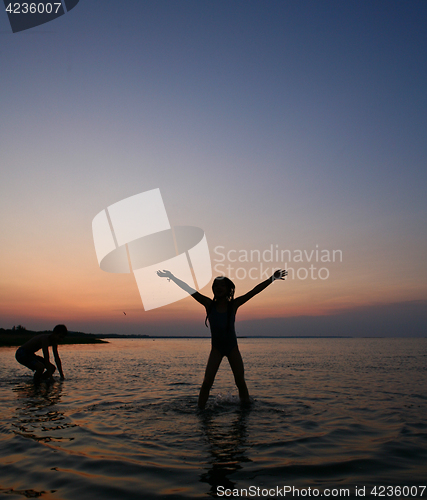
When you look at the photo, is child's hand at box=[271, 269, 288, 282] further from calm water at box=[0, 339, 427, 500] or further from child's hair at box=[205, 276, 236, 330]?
calm water at box=[0, 339, 427, 500]

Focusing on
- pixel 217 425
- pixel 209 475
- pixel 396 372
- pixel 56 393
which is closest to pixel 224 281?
pixel 217 425

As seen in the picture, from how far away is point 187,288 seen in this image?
7.46m

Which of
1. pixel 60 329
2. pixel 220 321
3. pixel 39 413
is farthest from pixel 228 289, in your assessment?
pixel 60 329

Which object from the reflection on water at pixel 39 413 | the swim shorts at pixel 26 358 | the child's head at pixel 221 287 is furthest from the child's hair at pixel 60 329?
the child's head at pixel 221 287

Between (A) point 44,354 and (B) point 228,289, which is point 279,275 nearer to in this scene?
(B) point 228,289

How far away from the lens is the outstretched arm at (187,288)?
23.9 feet

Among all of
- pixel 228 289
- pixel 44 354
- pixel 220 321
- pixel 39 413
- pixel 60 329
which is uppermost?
pixel 228 289

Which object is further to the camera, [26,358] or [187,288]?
[26,358]

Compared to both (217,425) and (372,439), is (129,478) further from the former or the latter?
(372,439)

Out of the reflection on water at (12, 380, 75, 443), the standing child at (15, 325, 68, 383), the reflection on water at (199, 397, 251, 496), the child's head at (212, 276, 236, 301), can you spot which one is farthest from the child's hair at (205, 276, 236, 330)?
the standing child at (15, 325, 68, 383)

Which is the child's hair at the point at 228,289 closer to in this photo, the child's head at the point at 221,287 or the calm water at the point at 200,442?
the child's head at the point at 221,287

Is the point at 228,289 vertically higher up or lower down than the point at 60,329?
higher up

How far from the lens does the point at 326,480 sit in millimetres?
4270

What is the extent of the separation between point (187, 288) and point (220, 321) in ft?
3.41
